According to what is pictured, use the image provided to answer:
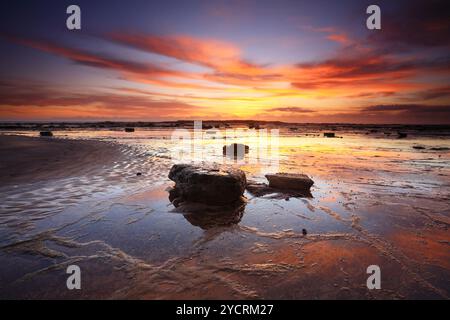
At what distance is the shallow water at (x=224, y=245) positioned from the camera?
113 inches

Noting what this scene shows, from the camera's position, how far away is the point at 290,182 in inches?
Answer: 277

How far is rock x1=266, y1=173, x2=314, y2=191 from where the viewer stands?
273 inches

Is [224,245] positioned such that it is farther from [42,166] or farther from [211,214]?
[42,166]

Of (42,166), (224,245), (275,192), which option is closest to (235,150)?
(275,192)

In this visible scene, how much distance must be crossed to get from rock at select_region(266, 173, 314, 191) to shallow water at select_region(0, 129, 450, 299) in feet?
1.44

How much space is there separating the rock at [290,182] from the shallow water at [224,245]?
0.44 m

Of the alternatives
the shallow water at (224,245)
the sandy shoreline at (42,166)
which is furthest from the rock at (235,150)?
the shallow water at (224,245)

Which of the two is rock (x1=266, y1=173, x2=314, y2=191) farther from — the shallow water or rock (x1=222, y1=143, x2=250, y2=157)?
rock (x1=222, y1=143, x2=250, y2=157)

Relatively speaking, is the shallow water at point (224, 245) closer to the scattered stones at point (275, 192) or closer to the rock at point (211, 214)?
the rock at point (211, 214)

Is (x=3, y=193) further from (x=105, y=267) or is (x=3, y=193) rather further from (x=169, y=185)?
(x=105, y=267)

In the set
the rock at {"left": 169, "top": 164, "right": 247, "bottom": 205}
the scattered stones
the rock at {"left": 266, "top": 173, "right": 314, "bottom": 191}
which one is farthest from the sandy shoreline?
the rock at {"left": 266, "top": 173, "right": 314, "bottom": 191}
